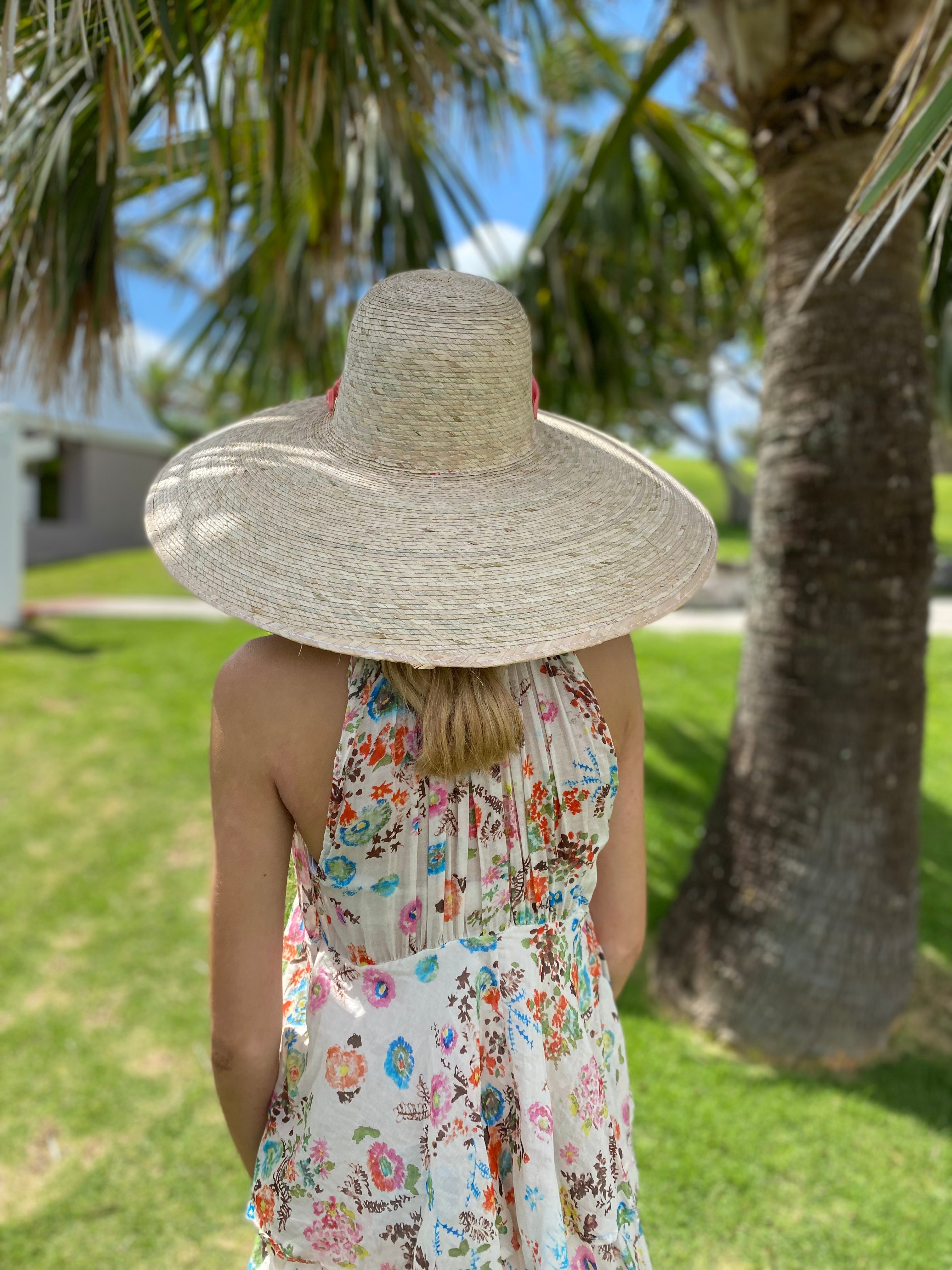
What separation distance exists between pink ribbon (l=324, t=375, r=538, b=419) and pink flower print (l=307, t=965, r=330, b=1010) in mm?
755

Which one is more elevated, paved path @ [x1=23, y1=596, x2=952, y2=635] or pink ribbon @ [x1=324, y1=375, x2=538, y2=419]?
pink ribbon @ [x1=324, y1=375, x2=538, y2=419]

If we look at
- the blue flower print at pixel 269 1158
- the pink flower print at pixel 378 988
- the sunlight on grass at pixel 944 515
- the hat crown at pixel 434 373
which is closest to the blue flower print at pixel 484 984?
the pink flower print at pixel 378 988

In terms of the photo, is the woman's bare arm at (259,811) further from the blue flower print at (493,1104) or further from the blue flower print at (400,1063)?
the blue flower print at (493,1104)

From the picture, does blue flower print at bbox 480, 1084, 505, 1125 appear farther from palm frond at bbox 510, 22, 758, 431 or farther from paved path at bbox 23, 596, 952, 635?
paved path at bbox 23, 596, 952, 635

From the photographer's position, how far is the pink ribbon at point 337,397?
51.7 inches

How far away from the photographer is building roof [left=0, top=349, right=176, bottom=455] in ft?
9.21

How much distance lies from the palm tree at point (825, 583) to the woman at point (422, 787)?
1613 mm

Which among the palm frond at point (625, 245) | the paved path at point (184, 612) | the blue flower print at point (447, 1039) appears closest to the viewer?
the blue flower print at point (447, 1039)

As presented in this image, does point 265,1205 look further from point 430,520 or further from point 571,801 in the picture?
point 430,520

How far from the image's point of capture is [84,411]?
2930mm

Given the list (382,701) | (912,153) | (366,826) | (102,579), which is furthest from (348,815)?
(102,579)

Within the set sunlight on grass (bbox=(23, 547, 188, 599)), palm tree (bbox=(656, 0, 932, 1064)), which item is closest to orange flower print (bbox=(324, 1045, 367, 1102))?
palm tree (bbox=(656, 0, 932, 1064))

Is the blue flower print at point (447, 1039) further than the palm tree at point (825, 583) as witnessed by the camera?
No

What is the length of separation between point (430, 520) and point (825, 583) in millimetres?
1889
